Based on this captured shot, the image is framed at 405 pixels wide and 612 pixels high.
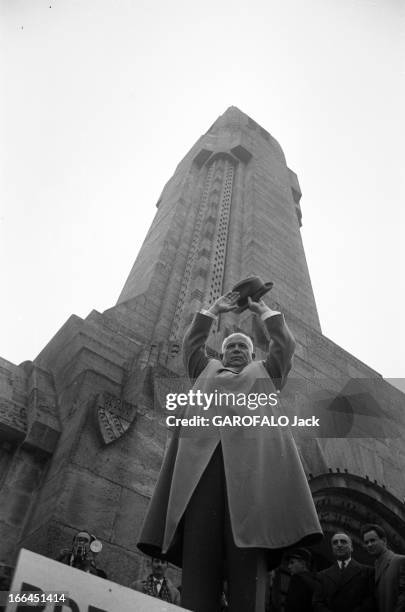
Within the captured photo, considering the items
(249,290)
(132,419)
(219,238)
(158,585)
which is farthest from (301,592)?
(219,238)

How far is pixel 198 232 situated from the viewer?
1422 centimetres

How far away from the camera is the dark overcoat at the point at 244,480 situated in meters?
2.51

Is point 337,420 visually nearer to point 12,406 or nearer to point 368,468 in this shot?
point 368,468

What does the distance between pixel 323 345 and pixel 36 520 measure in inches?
221

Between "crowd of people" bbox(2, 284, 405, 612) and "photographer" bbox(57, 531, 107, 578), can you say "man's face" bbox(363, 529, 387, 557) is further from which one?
"photographer" bbox(57, 531, 107, 578)

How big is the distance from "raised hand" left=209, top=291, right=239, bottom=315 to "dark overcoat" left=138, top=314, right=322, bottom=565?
22.3 inches

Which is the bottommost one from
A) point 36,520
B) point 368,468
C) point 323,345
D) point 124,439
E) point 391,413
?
point 36,520

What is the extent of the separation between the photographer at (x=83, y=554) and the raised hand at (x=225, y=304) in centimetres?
187

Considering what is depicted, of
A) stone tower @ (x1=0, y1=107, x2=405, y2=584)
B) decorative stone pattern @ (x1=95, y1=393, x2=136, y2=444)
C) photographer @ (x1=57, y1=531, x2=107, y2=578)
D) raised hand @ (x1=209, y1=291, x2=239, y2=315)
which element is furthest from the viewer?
decorative stone pattern @ (x1=95, y1=393, x2=136, y2=444)

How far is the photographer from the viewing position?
3.57 metres

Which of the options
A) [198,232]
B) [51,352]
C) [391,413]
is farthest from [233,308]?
[198,232]

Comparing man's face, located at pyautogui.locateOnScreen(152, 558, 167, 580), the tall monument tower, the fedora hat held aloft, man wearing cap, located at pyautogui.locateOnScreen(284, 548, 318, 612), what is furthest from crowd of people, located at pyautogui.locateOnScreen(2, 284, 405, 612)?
the tall monument tower

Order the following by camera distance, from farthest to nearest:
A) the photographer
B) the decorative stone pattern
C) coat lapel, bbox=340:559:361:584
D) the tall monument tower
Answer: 1. the tall monument tower
2. the decorative stone pattern
3. coat lapel, bbox=340:559:361:584
4. the photographer

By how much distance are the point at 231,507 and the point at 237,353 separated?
4.11 feet
